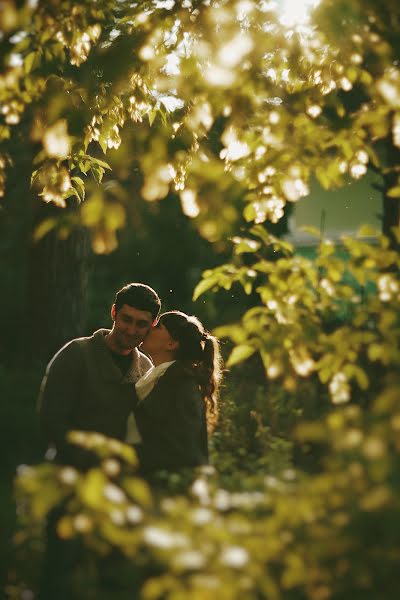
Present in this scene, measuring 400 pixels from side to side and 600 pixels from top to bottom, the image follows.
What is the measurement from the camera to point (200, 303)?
1327cm

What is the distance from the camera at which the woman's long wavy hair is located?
3.98m

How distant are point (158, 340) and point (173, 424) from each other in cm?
82

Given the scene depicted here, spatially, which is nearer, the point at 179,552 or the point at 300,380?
the point at 179,552

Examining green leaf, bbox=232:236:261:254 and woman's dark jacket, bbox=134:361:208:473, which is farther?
woman's dark jacket, bbox=134:361:208:473

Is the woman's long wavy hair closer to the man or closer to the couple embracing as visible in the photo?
the couple embracing

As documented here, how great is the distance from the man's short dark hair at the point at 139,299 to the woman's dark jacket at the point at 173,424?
51 centimetres

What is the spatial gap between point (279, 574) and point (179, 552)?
423 mm

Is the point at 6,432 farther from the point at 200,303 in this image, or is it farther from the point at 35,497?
the point at 35,497

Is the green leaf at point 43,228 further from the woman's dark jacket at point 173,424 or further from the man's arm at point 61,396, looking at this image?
the man's arm at point 61,396


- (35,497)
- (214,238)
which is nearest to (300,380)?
(214,238)

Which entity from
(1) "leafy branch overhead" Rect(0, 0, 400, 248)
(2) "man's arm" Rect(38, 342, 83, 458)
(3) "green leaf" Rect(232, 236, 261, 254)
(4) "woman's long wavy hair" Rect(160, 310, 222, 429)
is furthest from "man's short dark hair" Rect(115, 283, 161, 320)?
(3) "green leaf" Rect(232, 236, 261, 254)

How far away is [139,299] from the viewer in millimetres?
4230

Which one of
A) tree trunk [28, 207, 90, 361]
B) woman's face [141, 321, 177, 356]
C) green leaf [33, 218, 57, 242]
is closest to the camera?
green leaf [33, 218, 57, 242]

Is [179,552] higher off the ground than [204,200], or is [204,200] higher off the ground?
[204,200]
